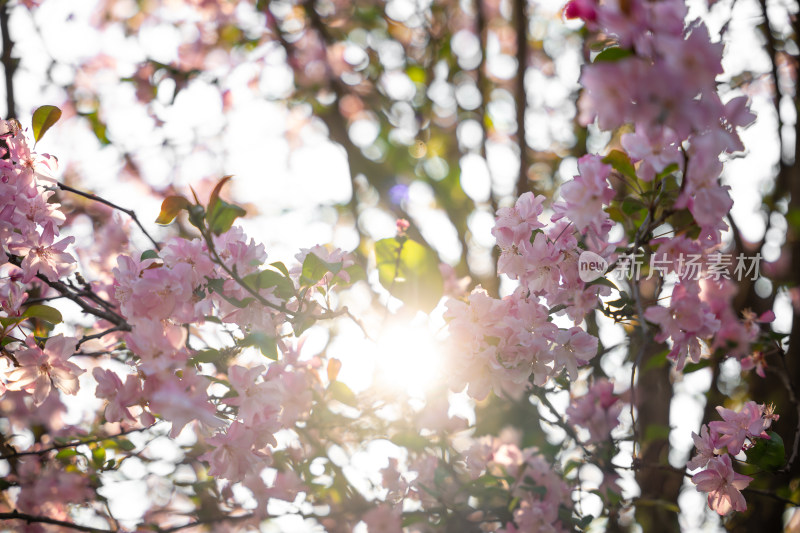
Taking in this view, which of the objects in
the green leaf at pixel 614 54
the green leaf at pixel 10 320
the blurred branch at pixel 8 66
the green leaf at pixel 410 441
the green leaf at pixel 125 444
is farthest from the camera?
the blurred branch at pixel 8 66

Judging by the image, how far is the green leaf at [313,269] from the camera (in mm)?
1183

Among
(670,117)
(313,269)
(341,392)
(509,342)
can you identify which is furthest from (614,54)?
(341,392)

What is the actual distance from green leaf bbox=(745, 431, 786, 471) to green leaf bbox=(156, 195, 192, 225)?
1.25 m

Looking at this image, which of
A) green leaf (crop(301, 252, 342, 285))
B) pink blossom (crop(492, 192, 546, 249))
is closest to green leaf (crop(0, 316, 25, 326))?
green leaf (crop(301, 252, 342, 285))

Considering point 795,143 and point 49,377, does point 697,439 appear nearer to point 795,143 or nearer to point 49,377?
point 49,377

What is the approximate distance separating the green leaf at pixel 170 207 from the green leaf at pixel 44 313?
369 millimetres

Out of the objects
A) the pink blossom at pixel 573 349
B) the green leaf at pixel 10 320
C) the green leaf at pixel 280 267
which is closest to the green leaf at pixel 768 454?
the pink blossom at pixel 573 349

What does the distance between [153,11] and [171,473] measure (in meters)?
2.66

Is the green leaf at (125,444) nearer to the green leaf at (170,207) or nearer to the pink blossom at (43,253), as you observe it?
the pink blossom at (43,253)

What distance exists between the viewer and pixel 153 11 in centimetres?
348

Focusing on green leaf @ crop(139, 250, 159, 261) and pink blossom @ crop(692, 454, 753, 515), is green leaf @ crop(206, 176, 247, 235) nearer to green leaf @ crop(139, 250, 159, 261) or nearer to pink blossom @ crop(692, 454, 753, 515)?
green leaf @ crop(139, 250, 159, 261)

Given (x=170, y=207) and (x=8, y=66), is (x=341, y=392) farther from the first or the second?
(x=8, y=66)

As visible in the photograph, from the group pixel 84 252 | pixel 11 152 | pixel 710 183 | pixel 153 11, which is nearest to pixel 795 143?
pixel 710 183

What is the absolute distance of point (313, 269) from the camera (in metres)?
1.19
